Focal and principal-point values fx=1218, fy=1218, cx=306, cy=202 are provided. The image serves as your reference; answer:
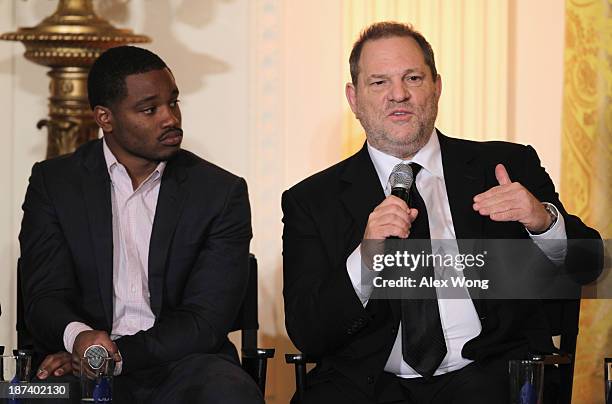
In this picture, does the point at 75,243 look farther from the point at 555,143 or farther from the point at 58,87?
the point at 555,143

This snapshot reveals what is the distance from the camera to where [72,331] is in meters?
3.26

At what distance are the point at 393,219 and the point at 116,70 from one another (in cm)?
115

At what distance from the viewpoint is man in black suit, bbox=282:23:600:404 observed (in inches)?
120

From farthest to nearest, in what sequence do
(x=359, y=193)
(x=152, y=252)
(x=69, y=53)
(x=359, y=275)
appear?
(x=69, y=53) < (x=152, y=252) < (x=359, y=193) < (x=359, y=275)

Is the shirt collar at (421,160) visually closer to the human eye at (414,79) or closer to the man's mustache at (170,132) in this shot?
the human eye at (414,79)

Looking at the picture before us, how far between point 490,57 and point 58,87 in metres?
1.57

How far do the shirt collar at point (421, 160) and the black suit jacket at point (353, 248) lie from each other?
21 mm

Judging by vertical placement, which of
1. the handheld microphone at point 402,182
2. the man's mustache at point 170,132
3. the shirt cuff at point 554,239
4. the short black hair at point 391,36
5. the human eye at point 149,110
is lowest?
the shirt cuff at point 554,239

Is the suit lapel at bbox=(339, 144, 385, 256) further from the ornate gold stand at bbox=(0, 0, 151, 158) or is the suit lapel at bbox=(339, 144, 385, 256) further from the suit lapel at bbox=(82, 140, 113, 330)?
the ornate gold stand at bbox=(0, 0, 151, 158)

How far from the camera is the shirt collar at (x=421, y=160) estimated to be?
3.28 metres

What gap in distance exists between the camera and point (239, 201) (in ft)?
11.6

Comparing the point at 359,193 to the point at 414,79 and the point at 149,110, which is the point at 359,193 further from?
the point at 149,110

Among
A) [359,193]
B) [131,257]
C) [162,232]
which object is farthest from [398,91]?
[131,257]

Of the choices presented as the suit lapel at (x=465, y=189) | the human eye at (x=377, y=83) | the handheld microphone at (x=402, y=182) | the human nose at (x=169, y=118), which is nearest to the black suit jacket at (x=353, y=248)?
the suit lapel at (x=465, y=189)
